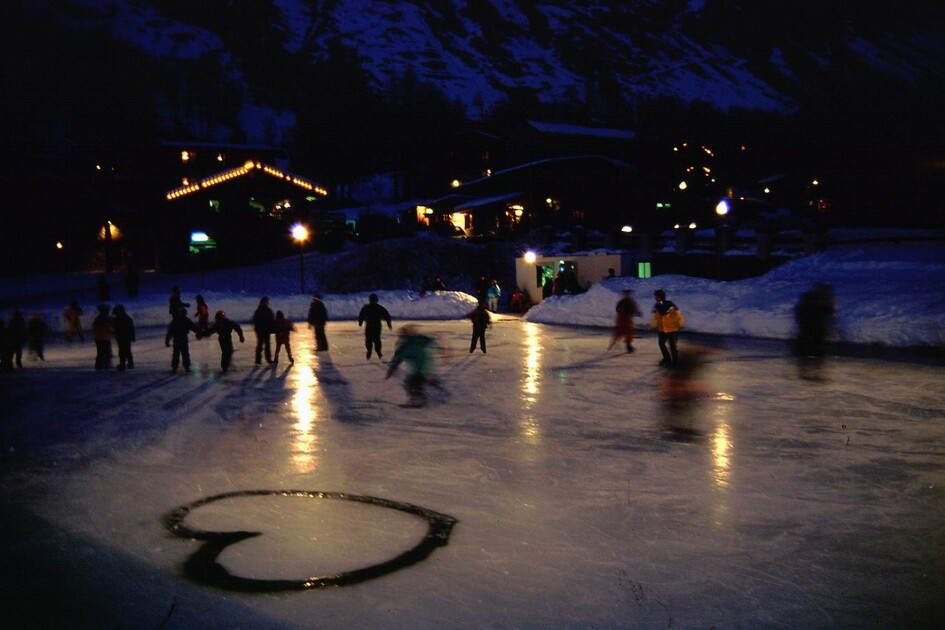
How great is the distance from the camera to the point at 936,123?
55.8m

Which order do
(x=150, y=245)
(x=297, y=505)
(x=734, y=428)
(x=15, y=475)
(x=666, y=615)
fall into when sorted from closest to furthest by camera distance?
1. (x=666, y=615)
2. (x=297, y=505)
3. (x=15, y=475)
4. (x=734, y=428)
5. (x=150, y=245)

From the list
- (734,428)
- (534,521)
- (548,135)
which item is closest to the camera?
(534,521)

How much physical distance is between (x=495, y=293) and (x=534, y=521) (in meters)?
23.8

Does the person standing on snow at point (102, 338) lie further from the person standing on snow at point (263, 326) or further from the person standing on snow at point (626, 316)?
the person standing on snow at point (626, 316)

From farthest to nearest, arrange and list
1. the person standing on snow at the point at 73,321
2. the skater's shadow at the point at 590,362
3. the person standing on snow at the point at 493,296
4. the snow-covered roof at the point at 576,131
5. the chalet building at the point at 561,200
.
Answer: the snow-covered roof at the point at 576,131 → the chalet building at the point at 561,200 → the person standing on snow at the point at 493,296 → the person standing on snow at the point at 73,321 → the skater's shadow at the point at 590,362

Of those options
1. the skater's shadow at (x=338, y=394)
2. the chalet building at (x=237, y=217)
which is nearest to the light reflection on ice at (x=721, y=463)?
the skater's shadow at (x=338, y=394)

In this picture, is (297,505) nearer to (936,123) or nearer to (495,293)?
(495,293)

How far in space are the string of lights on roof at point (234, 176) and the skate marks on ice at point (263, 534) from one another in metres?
35.5

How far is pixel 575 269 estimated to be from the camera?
29.7 metres

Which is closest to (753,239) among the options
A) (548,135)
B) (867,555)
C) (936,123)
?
(867,555)

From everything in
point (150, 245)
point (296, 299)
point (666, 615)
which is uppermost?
point (150, 245)

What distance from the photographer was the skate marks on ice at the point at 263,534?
189 inches

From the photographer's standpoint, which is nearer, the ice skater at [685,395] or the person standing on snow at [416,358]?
the ice skater at [685,395]

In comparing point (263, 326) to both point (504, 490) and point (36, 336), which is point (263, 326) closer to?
point (36, 336)
